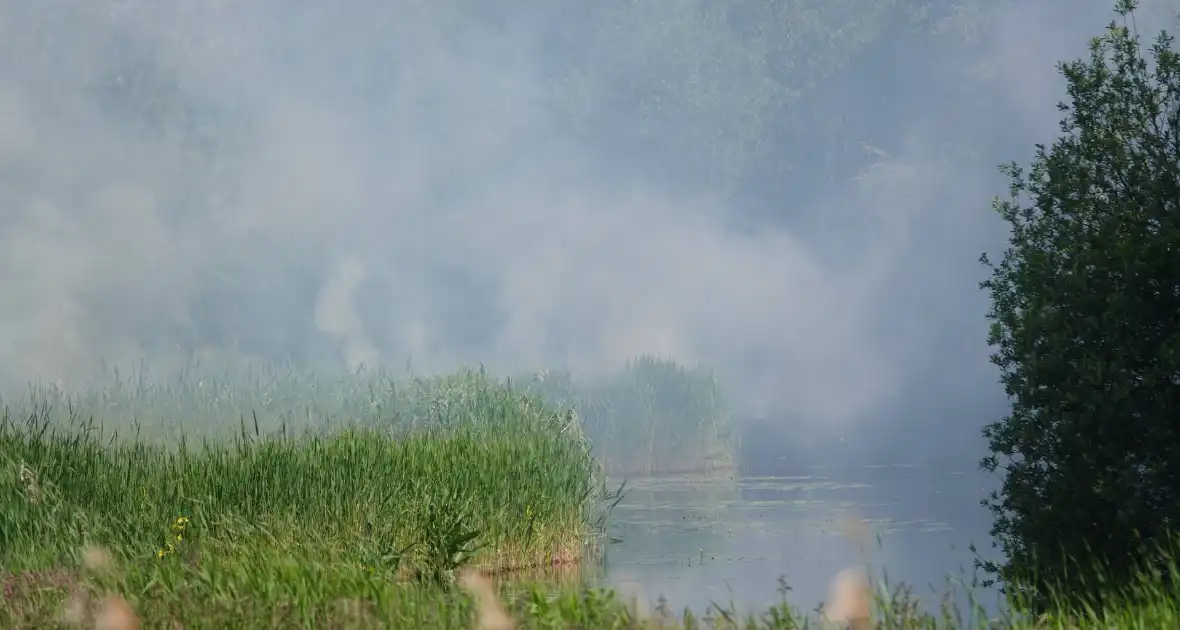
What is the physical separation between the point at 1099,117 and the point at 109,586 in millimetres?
10030

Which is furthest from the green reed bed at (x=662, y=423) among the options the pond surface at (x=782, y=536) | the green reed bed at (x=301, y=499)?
the green reed bed at (x=301, y=499)

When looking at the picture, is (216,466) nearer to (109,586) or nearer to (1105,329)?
(109,586)

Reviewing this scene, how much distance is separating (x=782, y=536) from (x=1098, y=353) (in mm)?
12902

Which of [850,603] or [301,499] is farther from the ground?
[301,499]

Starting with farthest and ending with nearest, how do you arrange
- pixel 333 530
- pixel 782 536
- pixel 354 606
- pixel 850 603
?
pixel 782 536
pixel 333 530
pixel 354 606
pixel 850 603

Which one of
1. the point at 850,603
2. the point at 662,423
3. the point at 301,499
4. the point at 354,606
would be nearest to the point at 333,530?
the point at 301,499

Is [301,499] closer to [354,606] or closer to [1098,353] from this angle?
[354,606]

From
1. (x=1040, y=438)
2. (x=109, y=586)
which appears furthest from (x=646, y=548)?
(x=109, y=586)

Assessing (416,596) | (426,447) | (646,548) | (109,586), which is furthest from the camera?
(646,548)

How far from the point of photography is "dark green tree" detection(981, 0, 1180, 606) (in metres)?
9.79

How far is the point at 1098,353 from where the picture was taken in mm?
10172

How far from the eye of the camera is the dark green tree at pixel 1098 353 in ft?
32.1

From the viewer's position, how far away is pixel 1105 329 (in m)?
10.1

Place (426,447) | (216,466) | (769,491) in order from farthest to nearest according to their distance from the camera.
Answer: (769,491)
(426,447)
(216,466)
